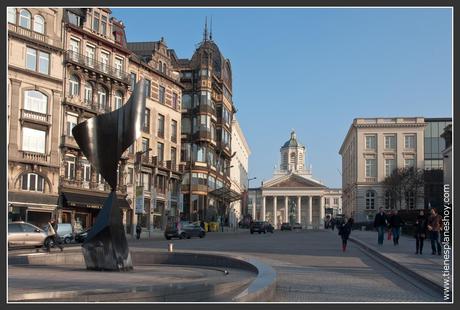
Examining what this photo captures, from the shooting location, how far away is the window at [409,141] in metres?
122

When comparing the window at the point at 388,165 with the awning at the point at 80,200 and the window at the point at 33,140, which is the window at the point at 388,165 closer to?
the awning at the point at 80,200

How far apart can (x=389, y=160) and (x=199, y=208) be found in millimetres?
60270

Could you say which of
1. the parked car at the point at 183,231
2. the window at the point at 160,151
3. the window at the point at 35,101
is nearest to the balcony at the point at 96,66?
the window at the point at 35,101

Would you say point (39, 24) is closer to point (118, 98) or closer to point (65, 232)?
point (118, 98)

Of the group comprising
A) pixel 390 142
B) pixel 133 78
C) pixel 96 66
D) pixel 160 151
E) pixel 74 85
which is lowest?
pixel 160 151

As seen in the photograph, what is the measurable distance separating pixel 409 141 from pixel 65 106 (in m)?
84.9

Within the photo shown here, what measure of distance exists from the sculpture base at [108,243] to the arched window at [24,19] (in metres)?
36.3

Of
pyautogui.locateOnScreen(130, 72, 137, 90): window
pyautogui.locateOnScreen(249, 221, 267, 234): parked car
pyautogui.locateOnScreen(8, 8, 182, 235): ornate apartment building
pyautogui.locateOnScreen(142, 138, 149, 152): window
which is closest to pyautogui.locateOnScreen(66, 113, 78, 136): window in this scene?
pyautogui.locateOnScreen(8, 8, 182, 235): ornate apartment building

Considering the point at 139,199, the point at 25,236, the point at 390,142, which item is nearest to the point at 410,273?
the point at 25,236

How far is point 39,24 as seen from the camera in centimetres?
4984

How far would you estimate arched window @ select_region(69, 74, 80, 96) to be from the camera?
5369cm

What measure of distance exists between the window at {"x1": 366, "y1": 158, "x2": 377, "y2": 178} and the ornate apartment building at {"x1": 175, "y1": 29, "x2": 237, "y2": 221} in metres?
49.1

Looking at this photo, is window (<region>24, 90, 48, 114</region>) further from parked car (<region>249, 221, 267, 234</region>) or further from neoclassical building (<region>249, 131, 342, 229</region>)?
neoclassical building (<region>249, 131, 342, 229</region>)

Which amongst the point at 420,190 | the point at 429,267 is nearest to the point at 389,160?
the point at 420,190
